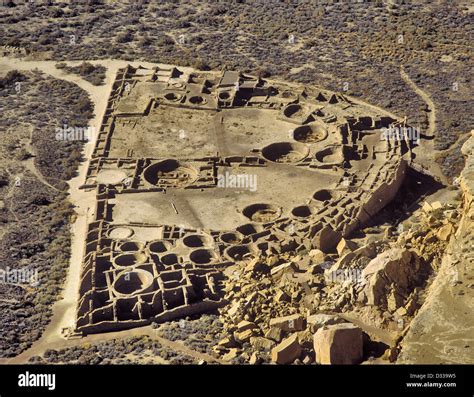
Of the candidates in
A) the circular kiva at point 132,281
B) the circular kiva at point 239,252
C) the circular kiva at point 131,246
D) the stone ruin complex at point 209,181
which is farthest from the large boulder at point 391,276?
the circular kiva at point 131,246

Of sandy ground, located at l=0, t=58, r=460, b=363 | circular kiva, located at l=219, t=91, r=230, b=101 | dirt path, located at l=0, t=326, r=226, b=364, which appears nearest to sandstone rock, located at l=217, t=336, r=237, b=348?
dirt path, located at l=0, t=326, r=226, b=364

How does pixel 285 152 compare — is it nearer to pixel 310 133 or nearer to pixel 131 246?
pixel 310 133

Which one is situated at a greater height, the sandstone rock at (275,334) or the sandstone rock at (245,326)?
the sandstone rock at (275,334)

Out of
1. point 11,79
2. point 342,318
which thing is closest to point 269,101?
point 11,79

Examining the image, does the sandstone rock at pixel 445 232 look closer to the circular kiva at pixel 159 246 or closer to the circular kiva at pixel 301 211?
the circular kiva at pixel 301 211

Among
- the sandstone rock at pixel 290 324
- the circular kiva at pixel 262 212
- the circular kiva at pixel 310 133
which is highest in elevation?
the sandstone rock at pixel 290 324
